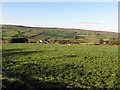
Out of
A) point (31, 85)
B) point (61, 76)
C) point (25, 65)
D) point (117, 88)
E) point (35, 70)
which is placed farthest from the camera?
point (25, 65)

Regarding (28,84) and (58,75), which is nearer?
(28,84)

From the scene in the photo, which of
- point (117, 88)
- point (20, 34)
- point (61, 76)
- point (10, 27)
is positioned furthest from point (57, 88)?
point (10, 27)

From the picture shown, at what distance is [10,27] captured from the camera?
64250 millimetres

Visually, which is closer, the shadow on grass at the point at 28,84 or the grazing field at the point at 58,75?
the shadow on grass at the point at 28,84

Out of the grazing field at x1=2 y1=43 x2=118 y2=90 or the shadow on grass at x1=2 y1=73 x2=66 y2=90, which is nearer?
the shadow on grass at x1=2 y1=73 x2=66 y2=90

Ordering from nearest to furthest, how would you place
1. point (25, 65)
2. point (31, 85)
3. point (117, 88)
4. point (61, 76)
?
point (31, 85), point (117, 88), point (61, 76), point (25, 65)

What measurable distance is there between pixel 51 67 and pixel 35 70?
1.48m

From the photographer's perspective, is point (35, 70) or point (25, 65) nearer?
point (35, 70)

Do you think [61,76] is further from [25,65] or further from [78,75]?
[25,65]

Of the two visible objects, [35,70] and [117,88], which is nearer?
[117,88]

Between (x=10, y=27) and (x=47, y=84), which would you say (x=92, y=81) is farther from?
(x=10, y=27)

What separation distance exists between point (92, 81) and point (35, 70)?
3.93 m

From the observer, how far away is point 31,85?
1374 cm

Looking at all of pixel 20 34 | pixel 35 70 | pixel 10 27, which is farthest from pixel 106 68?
pixel 10 27
